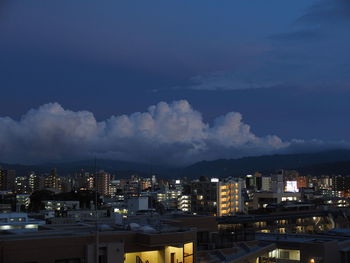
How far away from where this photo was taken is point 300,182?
454ft

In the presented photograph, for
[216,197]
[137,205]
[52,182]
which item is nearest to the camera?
[137,205]

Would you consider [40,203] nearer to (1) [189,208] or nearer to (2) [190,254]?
(1) [189,208]

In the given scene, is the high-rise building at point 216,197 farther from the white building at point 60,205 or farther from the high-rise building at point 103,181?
the high-rise building at point 103,181

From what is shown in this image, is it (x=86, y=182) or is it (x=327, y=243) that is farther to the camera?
(x=86, y=182)

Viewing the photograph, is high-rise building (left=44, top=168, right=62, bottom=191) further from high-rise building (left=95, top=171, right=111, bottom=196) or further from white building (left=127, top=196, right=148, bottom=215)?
white building (left=127, top=196, right=148, bottom=215)

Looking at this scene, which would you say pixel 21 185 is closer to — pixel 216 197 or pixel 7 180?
pixel 7 180

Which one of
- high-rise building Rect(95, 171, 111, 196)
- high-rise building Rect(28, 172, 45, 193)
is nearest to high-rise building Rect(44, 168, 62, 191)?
high-rise building Rect(28, 172, 45, 193)

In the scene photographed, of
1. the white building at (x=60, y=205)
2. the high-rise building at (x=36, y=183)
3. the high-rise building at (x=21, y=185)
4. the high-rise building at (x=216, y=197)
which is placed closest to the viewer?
the white building at (x=60, y=205)

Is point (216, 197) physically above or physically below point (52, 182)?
above

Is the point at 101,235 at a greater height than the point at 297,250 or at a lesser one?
greater

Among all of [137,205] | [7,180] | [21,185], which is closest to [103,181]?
[21,185]

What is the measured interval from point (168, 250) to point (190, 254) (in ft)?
2.21

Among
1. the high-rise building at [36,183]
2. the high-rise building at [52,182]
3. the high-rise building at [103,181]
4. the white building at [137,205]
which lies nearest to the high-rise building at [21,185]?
the high-rise building at [36,183]

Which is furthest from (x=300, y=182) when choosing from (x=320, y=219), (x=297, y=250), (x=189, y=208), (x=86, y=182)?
(x=297, y=250)
